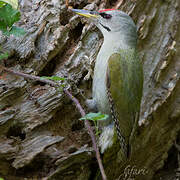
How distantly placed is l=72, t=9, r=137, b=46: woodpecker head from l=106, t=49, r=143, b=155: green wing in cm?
22

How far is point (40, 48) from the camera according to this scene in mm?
2822

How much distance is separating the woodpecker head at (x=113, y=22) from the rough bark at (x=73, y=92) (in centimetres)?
24

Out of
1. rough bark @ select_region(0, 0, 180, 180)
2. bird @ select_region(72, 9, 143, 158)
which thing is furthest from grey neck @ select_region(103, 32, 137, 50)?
rough bark @ select_region(0, 0, 180, 180)

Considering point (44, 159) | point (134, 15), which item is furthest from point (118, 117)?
point (134, 15)

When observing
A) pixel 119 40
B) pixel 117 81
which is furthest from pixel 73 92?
pixel 119 40

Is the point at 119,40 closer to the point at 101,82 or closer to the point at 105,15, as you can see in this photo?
the point at 105,15

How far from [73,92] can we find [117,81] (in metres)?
0.51

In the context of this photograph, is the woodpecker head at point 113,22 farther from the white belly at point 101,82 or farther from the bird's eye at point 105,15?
the white belly at point 101,82

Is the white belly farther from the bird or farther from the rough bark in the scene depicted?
the rough bark

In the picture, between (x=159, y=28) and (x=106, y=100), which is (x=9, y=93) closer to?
(x=106, y=100)

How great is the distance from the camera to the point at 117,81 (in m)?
2.48

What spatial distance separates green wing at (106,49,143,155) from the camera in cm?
248

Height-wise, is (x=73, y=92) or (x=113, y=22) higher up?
(x=113, y=22)

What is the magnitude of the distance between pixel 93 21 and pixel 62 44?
0.43 m
